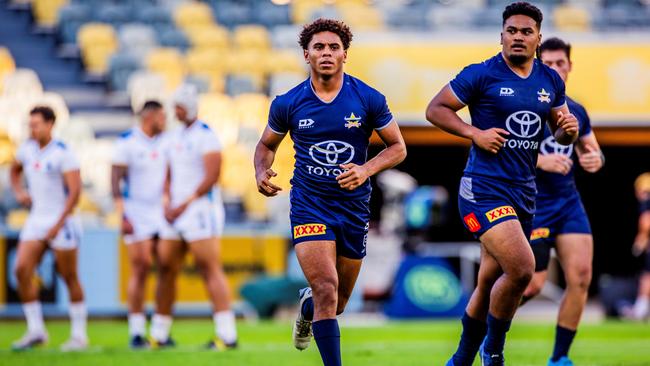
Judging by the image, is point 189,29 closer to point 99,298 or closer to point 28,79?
point 28,79

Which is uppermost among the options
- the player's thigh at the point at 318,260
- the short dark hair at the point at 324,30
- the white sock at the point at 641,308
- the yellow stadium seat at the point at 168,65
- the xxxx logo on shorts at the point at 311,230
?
the yellow stadium seat at the point at 168,65

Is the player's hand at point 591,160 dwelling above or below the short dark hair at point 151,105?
below

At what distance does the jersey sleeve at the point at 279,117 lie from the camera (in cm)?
776

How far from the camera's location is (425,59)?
21.1 meters

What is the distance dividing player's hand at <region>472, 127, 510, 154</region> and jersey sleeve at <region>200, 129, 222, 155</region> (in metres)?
4.66

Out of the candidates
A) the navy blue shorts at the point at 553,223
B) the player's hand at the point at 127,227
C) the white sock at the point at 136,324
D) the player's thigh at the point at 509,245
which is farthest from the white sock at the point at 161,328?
the player's thigh at the point at 509,245

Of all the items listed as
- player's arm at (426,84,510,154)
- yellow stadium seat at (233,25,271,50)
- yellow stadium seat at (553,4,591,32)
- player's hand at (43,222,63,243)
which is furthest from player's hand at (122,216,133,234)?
yellow stadium seat at (553,4,591,32)

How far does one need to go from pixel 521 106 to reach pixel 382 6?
60.6 feet

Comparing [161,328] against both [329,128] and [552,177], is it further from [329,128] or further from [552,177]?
[329,128]

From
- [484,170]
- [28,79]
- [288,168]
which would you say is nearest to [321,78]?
[484,170]

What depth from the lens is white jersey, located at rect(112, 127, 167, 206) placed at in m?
12.9

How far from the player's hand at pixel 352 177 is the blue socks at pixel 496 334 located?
136 centimetres

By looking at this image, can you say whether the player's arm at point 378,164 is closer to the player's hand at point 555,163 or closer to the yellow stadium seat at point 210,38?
the player's hand at point 555,163

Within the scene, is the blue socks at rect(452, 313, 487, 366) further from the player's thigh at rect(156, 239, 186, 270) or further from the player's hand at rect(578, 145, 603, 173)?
the player's thigh at rect(156, 239, 186, 270)
